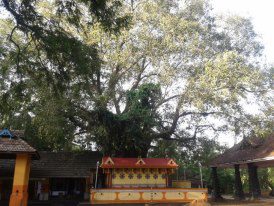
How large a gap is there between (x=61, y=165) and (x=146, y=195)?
7757 millimetres

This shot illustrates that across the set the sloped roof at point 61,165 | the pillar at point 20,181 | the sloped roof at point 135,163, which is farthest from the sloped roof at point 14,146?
the sloped roof at point 135,163

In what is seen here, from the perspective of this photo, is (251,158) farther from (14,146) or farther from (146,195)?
(14,146)

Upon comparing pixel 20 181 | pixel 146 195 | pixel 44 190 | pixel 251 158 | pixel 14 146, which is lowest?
pixel 146 195

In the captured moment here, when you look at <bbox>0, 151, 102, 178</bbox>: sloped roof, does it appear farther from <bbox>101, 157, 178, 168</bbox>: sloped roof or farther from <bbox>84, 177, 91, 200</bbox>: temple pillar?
<bbox>101, 157, 178, 168</bbox>: sloped roof

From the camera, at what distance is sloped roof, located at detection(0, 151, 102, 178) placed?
21609 mm

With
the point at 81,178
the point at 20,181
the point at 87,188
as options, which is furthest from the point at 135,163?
the point at 20,181

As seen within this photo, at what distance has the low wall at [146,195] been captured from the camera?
1750 cm

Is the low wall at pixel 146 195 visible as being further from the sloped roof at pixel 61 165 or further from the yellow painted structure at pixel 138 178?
the sloped roof at pixel 61 165

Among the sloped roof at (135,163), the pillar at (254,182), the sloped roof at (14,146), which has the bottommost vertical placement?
the pillar at (254,182)

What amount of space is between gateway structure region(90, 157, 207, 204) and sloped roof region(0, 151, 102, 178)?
336 centimetres

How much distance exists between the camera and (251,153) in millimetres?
20078

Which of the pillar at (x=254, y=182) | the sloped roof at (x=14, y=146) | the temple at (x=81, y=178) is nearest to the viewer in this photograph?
the sloped roof at (x=14, y=146)

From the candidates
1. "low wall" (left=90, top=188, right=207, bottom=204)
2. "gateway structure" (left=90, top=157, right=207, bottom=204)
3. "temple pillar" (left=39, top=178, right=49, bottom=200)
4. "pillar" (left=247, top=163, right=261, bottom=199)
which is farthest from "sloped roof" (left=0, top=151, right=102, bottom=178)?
"pillar" (left=247, top=163, right=261, bottom=199)

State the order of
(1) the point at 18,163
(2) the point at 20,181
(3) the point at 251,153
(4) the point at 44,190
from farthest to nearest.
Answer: (4) the point at 44,190, (3) the point at 251,153, (1) the point at 18,163, (2) the point at 20,181
